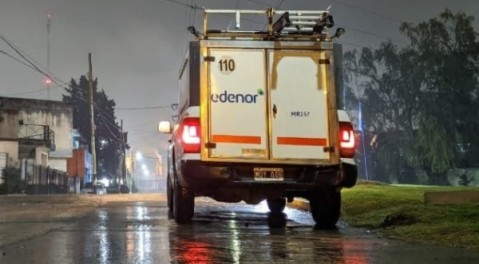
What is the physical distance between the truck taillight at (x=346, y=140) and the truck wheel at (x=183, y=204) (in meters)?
2.59

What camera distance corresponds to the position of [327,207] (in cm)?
1026

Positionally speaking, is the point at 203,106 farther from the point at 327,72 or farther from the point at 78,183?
the point at 78,183

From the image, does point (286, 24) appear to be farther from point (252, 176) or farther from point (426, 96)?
point (426, 96)

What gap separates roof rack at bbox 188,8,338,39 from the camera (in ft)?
31.4

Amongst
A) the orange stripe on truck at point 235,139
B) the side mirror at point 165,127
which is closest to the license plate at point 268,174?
the orange stripe on truck at point 235,139

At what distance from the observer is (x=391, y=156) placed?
49.0 m

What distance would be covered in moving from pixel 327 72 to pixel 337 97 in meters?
0.41

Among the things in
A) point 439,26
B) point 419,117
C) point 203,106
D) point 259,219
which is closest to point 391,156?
point 419,117

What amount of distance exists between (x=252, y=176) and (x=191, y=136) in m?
1.09

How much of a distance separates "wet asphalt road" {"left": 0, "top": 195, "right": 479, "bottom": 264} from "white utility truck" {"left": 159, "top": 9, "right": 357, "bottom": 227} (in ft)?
2.82

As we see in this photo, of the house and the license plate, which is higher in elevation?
the house

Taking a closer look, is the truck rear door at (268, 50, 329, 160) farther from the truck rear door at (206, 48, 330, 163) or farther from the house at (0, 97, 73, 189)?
the house at (0, 97, 73, 189)

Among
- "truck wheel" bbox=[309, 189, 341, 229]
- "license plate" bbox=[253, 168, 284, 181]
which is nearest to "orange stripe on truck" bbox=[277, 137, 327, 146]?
"license plate" bbox=[253, 168, 284, 181]

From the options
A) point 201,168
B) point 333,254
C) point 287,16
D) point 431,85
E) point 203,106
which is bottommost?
point 333,254
